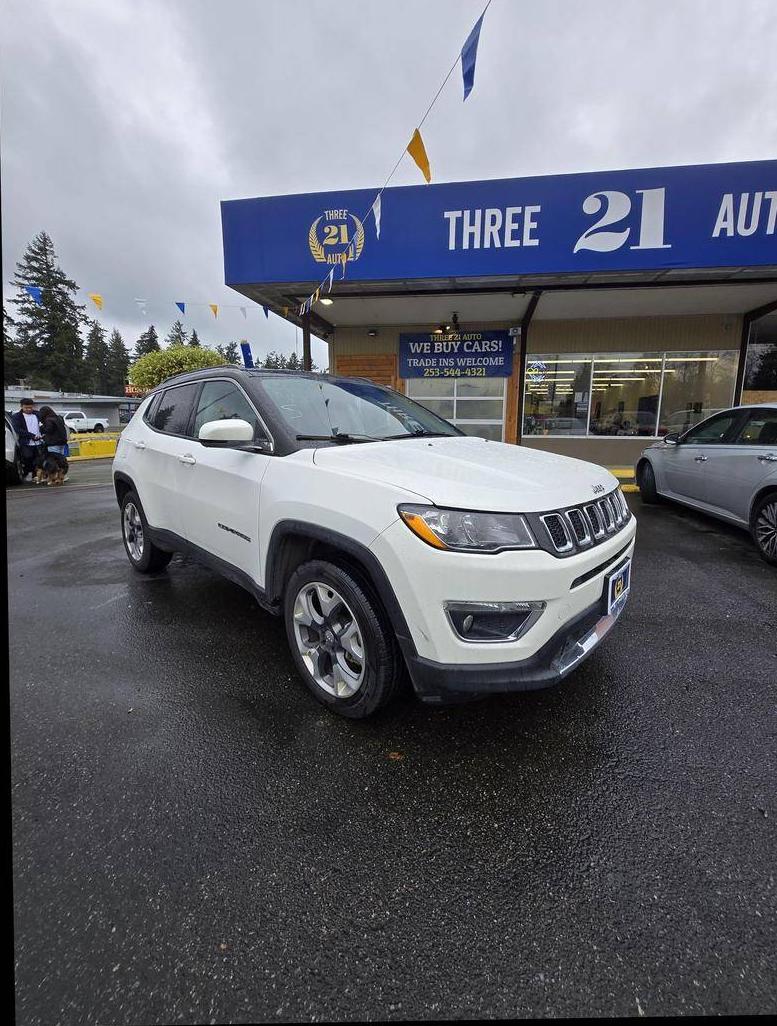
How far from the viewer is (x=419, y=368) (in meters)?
12.6

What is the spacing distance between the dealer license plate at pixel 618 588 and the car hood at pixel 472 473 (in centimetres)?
41

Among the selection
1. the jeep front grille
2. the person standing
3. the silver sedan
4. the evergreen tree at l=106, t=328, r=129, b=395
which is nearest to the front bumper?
the jeep front grille

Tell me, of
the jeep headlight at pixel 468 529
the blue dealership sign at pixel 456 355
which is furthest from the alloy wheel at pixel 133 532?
the blue dealership sign at pixel 456 355

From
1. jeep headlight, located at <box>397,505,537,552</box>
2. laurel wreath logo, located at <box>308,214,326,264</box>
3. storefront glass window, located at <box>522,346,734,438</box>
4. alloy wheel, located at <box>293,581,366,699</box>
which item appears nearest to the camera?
jeep headlight, located at <box>397,505,537,552</box>

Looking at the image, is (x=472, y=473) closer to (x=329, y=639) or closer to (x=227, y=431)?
(x=329, y=639)

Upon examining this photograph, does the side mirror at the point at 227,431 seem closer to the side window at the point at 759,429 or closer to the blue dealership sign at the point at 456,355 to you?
the side window at the point at 759,429

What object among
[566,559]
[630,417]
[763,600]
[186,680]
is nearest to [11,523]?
[186,680]

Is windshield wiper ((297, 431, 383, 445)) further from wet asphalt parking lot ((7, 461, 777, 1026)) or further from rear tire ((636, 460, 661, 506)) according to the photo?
rear tire ((636, 460, 661, 506))

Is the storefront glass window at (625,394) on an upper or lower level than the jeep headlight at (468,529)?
upper

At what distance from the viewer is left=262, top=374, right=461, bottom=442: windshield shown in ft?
10.8

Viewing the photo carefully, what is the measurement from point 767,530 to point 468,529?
4.30 m

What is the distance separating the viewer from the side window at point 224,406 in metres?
3.33

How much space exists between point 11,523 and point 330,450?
685cm

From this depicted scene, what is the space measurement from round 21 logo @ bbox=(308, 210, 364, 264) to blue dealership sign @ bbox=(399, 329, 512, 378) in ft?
14.8
